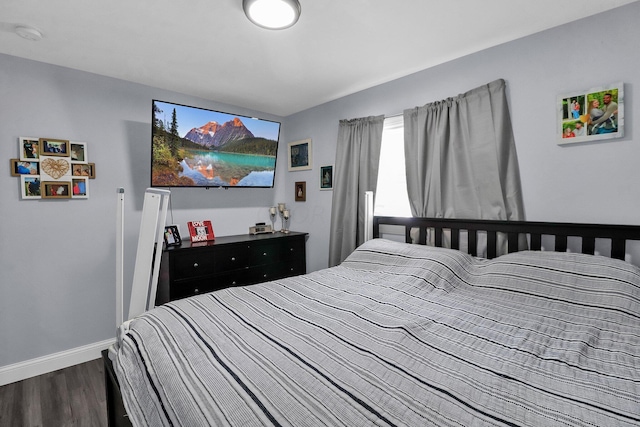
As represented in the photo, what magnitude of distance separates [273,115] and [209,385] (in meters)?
3.60

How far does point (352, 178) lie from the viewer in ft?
10.3

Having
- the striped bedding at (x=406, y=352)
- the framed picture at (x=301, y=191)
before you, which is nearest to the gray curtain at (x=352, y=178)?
the framed picture at (x=301, y=191)

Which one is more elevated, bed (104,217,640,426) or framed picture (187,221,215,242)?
framed picture (187,221,215,242)

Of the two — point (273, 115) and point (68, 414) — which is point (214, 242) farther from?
point (273, 115)

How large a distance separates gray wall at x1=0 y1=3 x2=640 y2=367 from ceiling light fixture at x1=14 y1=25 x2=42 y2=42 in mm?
530

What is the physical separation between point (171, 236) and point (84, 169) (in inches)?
35.8

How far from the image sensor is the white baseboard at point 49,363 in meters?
2.30

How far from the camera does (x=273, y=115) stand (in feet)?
13.1

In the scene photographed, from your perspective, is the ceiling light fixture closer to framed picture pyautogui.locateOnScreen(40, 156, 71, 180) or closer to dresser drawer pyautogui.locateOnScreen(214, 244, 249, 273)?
framed picture pyautogui.locateOnScreen(40, 156, 71, 180)

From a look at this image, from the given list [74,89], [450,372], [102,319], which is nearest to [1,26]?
[74,89]

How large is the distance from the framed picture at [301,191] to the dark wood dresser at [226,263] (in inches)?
18.5

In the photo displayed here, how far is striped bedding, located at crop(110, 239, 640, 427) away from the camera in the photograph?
81cm

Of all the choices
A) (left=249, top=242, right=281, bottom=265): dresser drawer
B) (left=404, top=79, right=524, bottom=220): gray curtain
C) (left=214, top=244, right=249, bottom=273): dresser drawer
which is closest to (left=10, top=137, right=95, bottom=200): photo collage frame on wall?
(left=214, top=244, right=249, bottom=273): dresser drawer

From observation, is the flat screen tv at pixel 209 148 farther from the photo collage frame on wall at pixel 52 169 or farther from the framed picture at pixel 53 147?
the framed picture at pixel 53 147
